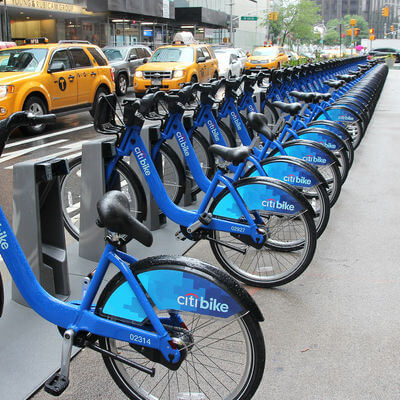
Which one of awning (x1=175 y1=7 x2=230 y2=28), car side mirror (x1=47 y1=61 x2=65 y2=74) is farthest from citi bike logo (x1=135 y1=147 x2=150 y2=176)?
awning (x1=175 y1=7 x2=230 y2=28)

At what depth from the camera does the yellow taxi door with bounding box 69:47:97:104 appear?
12.4 meters

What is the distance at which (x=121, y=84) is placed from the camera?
19.6 meters

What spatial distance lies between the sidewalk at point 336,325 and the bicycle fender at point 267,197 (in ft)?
2.10

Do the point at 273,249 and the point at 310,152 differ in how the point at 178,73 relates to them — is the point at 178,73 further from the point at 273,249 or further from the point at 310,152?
the point at 273,249

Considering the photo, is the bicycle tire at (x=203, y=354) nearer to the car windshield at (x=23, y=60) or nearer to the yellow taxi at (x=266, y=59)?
the car windshield at (x=23, y=60)

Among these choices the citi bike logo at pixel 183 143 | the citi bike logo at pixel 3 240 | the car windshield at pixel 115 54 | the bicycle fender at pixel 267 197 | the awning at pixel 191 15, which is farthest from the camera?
the awning at pixel 191 15

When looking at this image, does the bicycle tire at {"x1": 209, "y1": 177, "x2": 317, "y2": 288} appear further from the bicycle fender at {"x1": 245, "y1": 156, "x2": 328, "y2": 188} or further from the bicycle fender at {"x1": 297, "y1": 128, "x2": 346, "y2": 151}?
the bicycle fender at {"x1": 297, "y1": 128, "x2": 346, "y2": 151}

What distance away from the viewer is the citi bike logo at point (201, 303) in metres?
2.37

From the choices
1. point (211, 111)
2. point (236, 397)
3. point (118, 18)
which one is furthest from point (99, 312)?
point (118, 18)

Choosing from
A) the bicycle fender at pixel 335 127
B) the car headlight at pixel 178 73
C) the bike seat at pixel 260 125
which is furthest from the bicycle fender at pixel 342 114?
the car headlight at pixel 178 73

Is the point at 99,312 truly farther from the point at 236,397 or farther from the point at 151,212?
the point at 151,212

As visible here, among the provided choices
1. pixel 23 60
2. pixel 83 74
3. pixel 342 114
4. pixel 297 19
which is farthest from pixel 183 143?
pixel 297 19

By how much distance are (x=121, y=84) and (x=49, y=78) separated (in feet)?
27.6

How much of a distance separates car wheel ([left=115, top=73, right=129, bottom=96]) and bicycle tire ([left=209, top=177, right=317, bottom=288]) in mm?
15778
